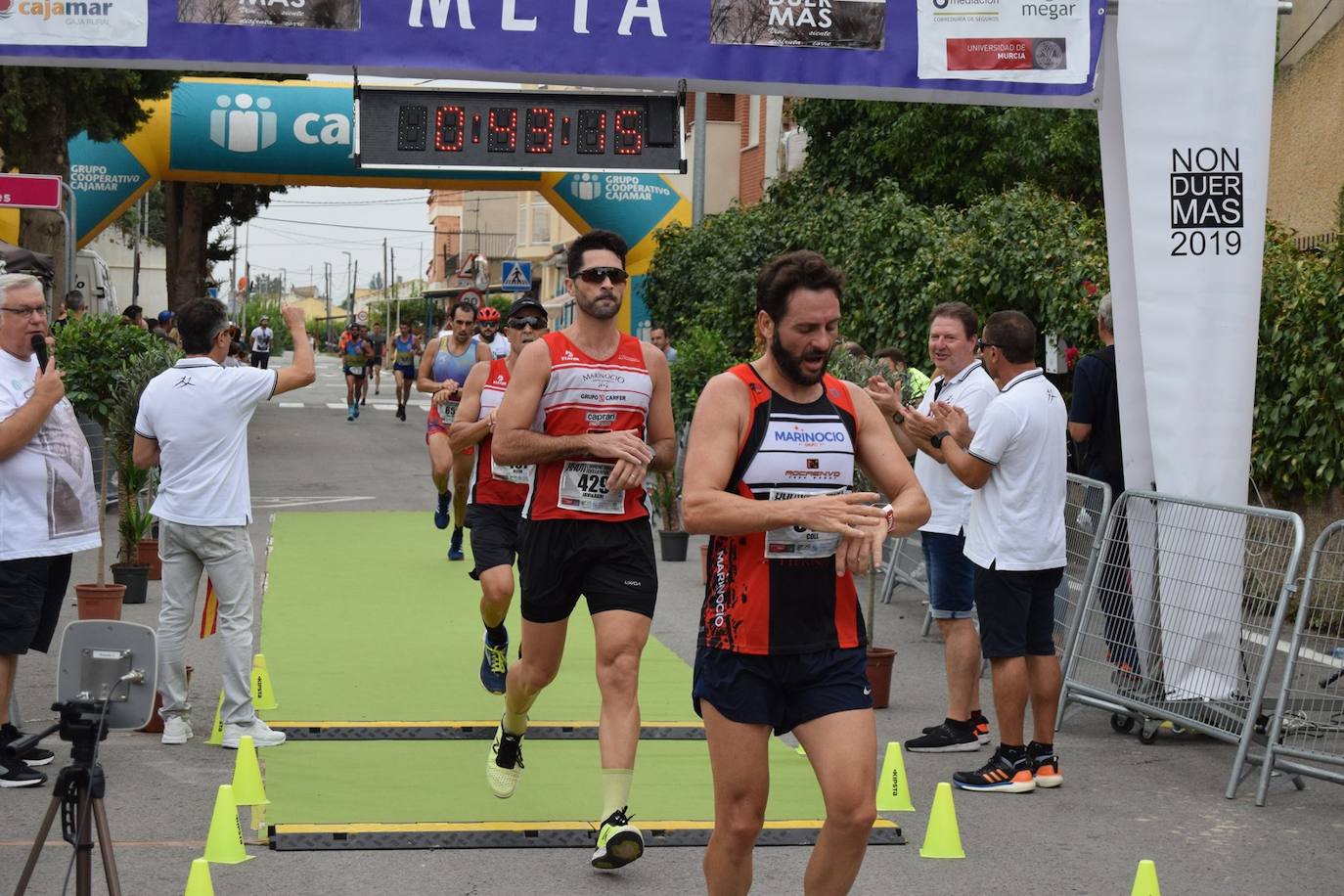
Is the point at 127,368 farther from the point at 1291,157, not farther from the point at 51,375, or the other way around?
the point at 1291,157

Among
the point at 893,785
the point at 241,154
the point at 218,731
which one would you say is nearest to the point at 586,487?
the point at 893,785

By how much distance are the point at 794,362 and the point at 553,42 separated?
17.2 ft

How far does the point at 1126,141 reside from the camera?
877 centimetres

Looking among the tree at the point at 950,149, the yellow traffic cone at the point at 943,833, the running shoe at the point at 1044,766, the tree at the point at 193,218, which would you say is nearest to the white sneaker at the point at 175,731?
the yellow traffic cone at the point at 943,833

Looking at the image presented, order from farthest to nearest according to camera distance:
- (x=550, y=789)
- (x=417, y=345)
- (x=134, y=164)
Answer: (x=417, y=345) < (x=134, y=164) < (x=550, y=789)

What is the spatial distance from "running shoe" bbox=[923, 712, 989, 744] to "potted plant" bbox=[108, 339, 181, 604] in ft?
20.4

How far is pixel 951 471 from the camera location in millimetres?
8094

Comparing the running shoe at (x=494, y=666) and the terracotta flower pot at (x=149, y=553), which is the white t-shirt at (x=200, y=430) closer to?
Answer: the running shoe at (x=494, y=666)

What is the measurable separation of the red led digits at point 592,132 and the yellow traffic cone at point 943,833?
5.72 meters

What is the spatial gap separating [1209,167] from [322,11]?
4839 mm

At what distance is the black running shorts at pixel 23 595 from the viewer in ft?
22.6

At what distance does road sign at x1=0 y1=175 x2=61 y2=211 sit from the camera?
1495cm

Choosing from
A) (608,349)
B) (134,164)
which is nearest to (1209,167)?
(608,349)

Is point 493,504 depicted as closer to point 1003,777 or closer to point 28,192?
point 1003,777
